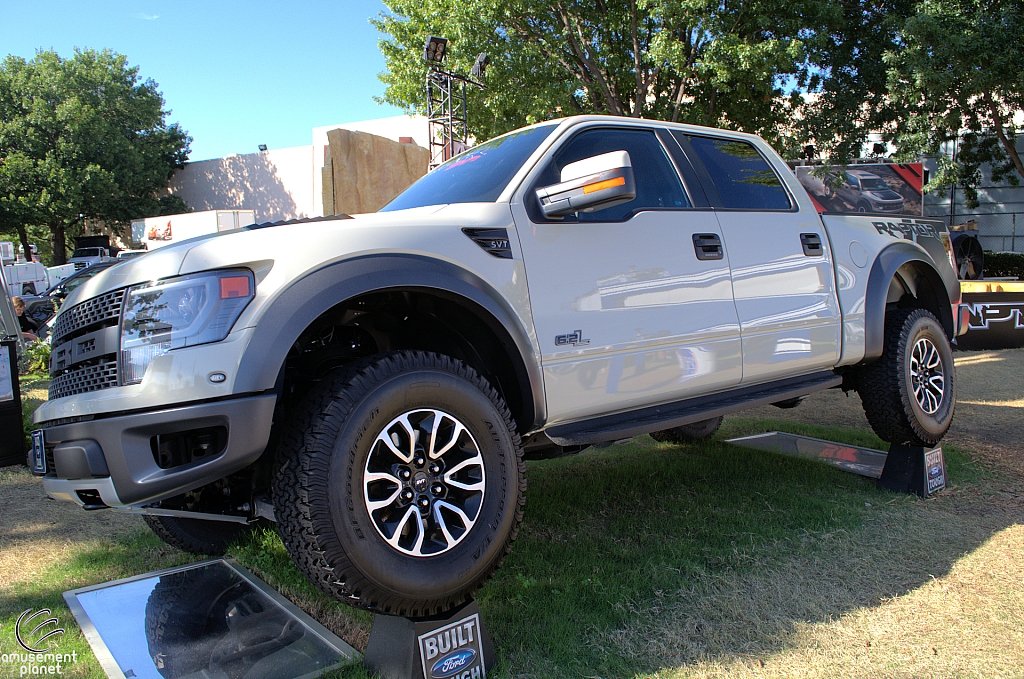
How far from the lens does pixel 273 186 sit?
36.5m

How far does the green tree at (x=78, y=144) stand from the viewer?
3866 cm

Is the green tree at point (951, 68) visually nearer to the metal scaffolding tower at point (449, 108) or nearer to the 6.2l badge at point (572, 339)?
the metal scaffolding tower at point (449, 108)

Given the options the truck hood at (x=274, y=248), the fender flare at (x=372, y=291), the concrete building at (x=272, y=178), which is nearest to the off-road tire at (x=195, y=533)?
the truck hood at (x=274, y=248)

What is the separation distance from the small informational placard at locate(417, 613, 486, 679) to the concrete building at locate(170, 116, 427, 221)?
28547 mm

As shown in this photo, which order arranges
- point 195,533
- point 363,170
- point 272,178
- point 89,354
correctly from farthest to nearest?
point 272,178, point 363,170, point 195,533, point 89,354

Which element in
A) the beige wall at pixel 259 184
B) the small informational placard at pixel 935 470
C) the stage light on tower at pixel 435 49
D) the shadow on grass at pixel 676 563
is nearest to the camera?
the shadow on grass at pixel 676 563

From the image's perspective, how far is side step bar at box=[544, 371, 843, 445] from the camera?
279 cm

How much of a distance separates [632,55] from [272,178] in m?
24.7

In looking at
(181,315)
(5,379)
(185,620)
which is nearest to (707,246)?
(181,315)

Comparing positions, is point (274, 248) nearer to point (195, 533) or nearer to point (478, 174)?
point (478, 174)

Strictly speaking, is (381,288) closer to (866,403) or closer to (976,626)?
(976,626)

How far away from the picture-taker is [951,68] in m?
14.0

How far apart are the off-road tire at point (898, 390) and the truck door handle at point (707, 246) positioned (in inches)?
62.6

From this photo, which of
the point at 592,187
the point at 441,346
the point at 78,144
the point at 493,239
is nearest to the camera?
the point at 592,187
